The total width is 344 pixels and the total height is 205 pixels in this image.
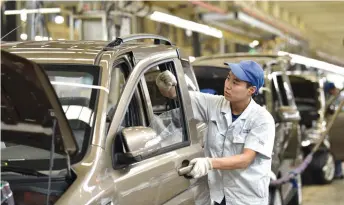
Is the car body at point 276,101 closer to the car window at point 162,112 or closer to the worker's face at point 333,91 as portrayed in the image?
the car window at point 162,112

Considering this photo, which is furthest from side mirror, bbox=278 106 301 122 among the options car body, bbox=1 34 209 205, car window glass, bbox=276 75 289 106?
car body, bbox=1 34 209 205

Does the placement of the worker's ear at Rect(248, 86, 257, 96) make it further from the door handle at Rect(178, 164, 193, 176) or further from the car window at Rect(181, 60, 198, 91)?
the car window at Rect(181, 60, 198, 91)

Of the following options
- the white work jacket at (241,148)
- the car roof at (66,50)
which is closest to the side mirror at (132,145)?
the car roof at (66,50)

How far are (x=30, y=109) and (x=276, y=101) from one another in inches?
235

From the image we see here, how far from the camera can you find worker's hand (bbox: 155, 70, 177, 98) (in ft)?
14.8

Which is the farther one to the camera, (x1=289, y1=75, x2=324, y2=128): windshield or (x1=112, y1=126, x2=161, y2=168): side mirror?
(x1=289, y1=75, x2=324, y2=128): windshield

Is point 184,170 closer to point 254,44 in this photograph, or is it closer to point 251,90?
point 251,90

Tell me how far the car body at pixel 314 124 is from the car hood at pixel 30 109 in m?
8.24

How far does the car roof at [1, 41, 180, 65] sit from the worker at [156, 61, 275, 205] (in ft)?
2.07

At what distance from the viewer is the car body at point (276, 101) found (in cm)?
812

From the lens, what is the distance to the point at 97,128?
11.5 feet

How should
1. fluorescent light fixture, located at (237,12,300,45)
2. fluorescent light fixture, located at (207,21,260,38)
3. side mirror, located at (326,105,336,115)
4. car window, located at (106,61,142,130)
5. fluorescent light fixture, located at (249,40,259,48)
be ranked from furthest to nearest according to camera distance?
fluorescent light fixture, located at (249,40,259,48), fluorescent light fixture, located at (207,21,260,38), fluorescent light fixture, located at (237,12,300,45), side mirror, located at (326,105,336,115), car window, located at (106,61,142,130)

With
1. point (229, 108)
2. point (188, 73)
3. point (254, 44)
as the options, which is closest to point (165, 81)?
point (229, 108)

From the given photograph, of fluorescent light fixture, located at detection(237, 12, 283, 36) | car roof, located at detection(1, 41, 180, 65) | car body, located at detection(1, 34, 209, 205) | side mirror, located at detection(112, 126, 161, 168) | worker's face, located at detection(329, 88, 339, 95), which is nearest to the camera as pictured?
car body, located at detection(1, 34, 209, 205)
